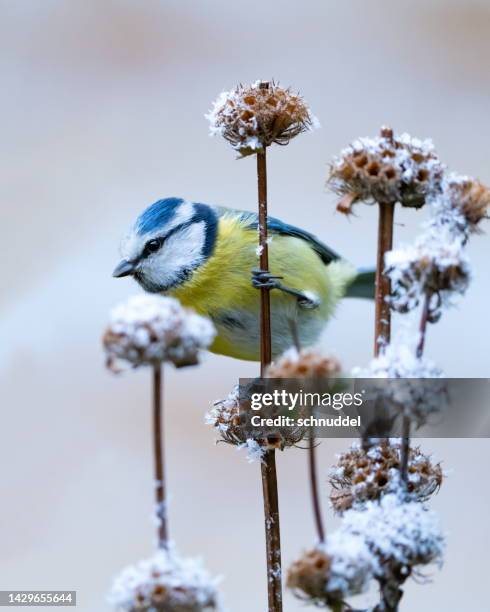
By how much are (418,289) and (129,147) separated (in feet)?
→ 6.22

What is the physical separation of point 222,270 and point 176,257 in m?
0.06

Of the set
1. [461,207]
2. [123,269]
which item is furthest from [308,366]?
[123,269]

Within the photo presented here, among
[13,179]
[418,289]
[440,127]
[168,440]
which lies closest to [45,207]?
[13,179]

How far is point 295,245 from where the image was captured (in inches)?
46.9

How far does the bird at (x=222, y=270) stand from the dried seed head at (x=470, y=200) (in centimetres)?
56

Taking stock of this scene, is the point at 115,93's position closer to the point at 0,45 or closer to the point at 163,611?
the point at 0,45

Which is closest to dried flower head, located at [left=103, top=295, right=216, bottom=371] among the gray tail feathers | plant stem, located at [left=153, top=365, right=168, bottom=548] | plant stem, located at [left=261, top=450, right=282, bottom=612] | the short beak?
plant stem, located at [left=153, top=365, right=168, bottom=548]

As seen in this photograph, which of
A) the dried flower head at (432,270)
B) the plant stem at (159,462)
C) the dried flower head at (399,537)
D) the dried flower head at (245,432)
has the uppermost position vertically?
the dried flower head at (432,270)

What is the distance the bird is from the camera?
1098mm

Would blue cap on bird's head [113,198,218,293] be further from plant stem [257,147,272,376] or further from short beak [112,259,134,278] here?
plant stem [257,147,272,376]

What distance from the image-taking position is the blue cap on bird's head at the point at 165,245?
1.09 m

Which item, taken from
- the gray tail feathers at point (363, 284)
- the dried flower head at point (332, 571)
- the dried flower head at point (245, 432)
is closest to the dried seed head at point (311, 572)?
the dried flower head at point (332, 571)

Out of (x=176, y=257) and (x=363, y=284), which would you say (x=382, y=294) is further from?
(x=363, y=284)

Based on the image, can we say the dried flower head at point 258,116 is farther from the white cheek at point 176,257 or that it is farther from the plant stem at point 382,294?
the white cheek at point 176,257
